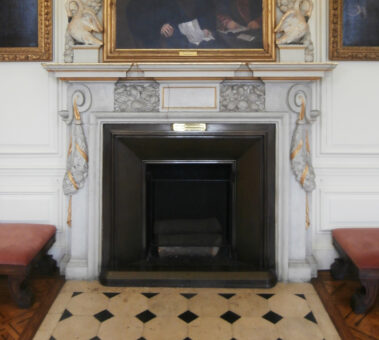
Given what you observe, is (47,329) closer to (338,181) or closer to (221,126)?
(221,126)

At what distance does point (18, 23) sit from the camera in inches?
121

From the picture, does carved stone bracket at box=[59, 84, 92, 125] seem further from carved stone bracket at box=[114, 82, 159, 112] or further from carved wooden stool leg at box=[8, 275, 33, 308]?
carved wooden stool leg at box=[8, 275, 33, 308]

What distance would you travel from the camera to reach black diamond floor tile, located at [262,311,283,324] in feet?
8.34

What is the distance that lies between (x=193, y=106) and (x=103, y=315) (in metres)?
1.55

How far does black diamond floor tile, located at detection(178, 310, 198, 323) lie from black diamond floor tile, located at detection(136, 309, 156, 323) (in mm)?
175

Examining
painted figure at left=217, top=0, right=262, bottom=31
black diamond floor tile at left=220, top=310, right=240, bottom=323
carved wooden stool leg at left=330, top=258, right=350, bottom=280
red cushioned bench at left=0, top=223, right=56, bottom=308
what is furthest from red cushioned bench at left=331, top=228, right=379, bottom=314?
red cushioned bench at left=0, top=223, right=56, bottom=308

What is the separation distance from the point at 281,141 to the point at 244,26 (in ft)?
2.89

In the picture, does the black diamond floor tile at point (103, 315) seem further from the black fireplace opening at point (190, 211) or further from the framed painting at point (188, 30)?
the framed painting at point (188, 30)

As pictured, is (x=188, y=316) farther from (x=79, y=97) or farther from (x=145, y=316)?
(x=79, y=97)

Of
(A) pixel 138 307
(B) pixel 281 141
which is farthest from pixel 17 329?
(B) pixel 281 141

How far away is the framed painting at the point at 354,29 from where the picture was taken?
3053 mm

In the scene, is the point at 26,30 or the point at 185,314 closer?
the point at 185,314

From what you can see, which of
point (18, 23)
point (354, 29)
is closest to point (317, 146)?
point (354, 29)

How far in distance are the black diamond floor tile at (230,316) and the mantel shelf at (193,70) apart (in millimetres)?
1601
